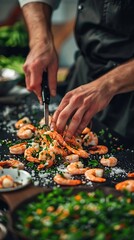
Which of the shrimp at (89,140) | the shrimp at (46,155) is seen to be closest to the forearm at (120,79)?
the shrimp at (89,140)

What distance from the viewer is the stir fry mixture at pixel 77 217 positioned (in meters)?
1.51

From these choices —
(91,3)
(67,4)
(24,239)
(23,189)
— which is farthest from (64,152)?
(67,4)

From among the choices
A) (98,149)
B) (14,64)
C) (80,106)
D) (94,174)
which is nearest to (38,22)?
(80,106)

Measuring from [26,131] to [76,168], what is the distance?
Answer: 0.55 meters

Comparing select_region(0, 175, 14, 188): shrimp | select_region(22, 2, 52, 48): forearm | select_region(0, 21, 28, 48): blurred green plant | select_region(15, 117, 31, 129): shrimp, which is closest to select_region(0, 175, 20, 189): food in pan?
select_region(0, 175, 14, 188): shrimp

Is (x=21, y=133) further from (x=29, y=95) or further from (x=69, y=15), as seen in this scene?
(x=69, y=15)

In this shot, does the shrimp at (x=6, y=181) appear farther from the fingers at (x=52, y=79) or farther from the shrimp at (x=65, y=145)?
the fingers at (x=52, y=79)

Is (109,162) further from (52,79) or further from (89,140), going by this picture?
(52,79)

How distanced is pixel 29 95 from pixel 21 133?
3.21 ft

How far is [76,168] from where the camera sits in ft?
7.41

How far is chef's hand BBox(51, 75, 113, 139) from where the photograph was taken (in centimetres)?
243

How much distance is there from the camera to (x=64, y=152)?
95.9 inches

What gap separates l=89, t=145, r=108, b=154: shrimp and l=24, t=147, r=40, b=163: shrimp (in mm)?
295

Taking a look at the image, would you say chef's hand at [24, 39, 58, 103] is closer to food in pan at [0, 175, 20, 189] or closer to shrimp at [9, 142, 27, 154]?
shrimp at [9, 142, 27, 154]
